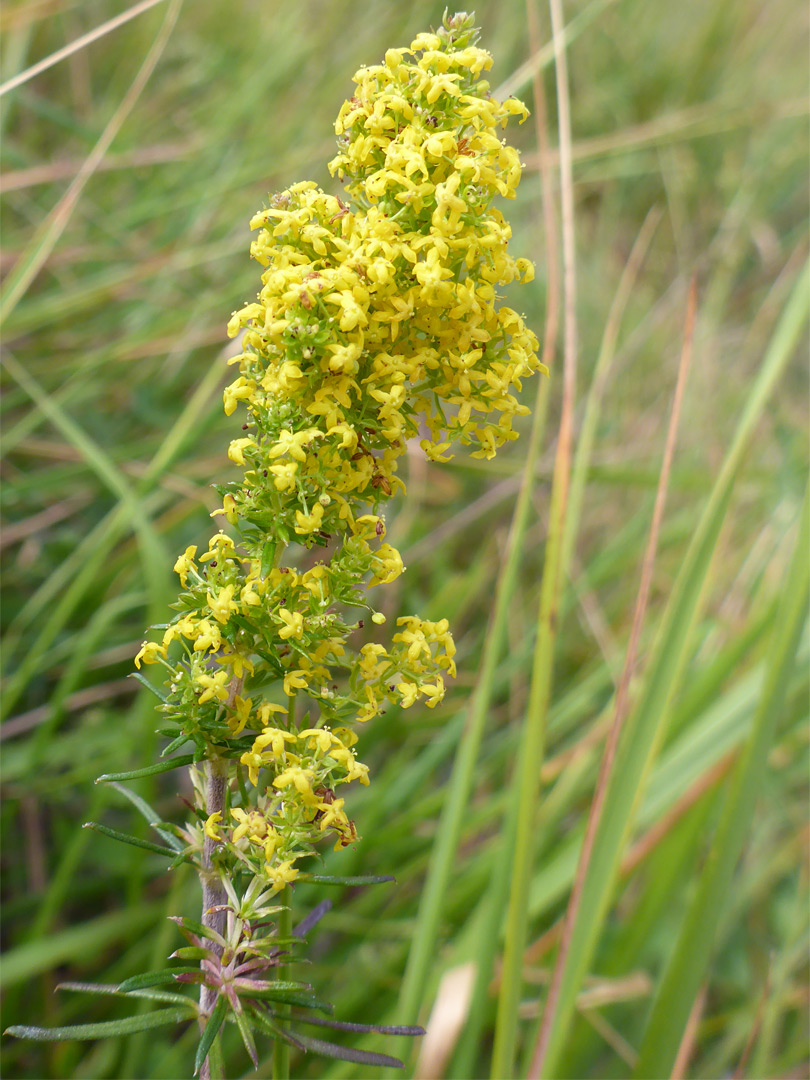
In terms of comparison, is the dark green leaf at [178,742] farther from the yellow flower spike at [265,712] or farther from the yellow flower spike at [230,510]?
the yellow flower spike at [230,510]

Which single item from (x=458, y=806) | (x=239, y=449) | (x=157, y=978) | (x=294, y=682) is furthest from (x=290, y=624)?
(x=458, y=806)

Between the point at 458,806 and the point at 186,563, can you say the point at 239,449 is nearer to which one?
the point at 186,563

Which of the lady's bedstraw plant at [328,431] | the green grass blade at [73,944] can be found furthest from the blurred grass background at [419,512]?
the lady's bedstraw plant at [328,431]

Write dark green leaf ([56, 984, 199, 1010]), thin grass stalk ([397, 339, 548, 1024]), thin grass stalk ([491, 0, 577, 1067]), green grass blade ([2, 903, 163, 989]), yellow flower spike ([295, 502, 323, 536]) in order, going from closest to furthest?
yellow flower spike ([295, 502, 323, 536]) → dark green leaf ([56, 984, 199, 1010]) → thin grass stalk ([491, 0, 577, 1067]) → thin grass stalk ([397, 339, 548, 1024]) → green grass blade ([2, 903, 163, 989])

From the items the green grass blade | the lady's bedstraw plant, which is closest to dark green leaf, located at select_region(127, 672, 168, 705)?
the lady's bedstraw plant

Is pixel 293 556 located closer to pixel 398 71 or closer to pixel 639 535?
pixel 639 535

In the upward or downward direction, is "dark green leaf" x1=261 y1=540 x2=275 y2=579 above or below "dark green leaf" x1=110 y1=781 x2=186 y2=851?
above

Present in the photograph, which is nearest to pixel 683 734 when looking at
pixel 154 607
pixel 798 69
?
pixel 154 607

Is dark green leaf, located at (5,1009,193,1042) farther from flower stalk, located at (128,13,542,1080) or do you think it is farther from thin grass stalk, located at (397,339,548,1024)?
thin grass stalk, located at (397,339,548,1024)
